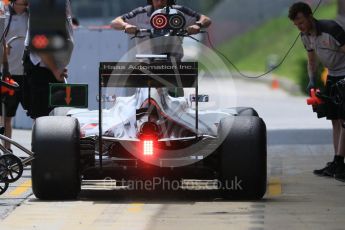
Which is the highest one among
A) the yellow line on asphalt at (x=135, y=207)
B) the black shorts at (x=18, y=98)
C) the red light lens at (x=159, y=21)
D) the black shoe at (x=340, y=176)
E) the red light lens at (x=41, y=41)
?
the red light lens at (x=159, y=21)

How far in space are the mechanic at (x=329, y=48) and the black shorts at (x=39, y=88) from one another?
268 cm

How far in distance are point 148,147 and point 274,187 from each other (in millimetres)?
1714

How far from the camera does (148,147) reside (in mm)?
10586

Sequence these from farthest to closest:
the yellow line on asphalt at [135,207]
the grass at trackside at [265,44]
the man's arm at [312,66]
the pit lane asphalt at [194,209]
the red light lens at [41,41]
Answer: the grass at trackside at [265,44], the man's arm at [312,66], the yellow line on asphalt at [135,207], the pit lane asphalt at [194,209], the red light lens at [41,41]

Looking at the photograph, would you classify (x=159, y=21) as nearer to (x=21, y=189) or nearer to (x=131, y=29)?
(x=131, y=29)

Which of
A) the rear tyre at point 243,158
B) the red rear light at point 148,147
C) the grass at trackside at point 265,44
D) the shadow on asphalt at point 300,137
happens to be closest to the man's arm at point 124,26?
the red rear light at point 148,147

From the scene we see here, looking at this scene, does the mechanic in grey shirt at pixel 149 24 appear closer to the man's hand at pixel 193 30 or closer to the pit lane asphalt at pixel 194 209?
the man's hand at pixel 193 30

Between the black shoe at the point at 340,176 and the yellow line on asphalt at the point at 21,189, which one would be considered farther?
the black shoe at the point at 340,176

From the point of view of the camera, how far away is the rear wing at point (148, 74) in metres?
10.5

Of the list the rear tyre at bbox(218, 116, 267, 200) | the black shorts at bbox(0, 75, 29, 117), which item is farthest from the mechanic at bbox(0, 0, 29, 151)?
the rear tyre at bbox(218, 116, 267, 200)

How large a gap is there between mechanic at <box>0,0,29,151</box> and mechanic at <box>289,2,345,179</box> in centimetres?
305

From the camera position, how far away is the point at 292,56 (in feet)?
178

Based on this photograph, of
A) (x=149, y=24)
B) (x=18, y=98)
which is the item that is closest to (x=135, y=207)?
(x=149, y=24)

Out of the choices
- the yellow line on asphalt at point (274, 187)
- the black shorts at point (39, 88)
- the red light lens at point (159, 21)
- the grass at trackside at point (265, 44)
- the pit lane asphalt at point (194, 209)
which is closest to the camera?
the pit lane asphalt at point (194, 209)
